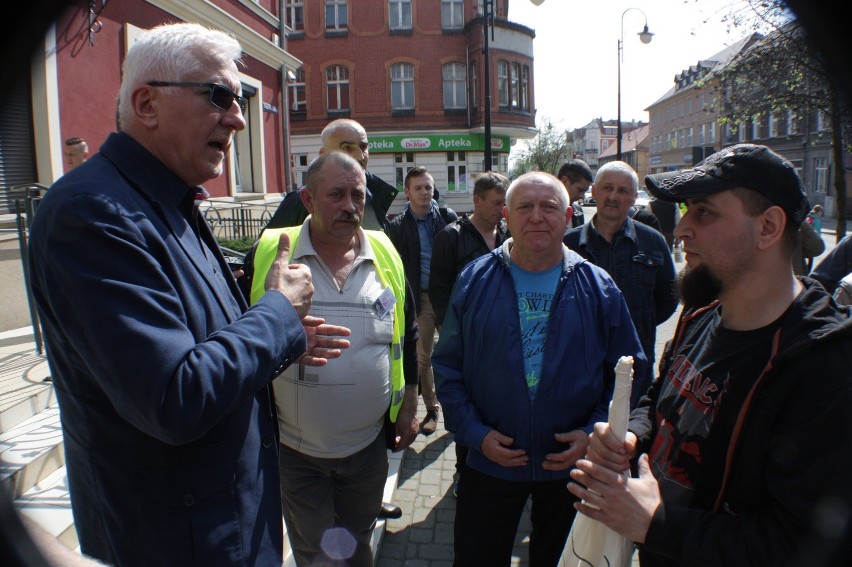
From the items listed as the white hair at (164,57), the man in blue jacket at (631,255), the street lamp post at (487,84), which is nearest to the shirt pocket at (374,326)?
the white hair at (164,57)

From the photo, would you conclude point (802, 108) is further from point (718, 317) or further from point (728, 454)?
point (728, 454)

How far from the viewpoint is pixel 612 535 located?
157 cm

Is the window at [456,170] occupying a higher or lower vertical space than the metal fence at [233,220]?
higher

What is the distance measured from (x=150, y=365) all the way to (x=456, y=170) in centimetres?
3126

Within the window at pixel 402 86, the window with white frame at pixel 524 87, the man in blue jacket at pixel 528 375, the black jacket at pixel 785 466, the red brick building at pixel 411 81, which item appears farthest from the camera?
the window with white frame at pixel 524 87

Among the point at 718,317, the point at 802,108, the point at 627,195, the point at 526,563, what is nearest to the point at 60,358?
the point at 718,317

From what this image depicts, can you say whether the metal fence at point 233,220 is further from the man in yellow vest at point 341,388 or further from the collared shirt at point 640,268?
the man in yellow vest at point 341,388

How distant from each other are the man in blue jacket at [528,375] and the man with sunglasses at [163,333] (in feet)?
3.29

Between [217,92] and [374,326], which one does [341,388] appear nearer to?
[374,326]

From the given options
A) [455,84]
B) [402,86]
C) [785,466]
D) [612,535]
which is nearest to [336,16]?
[402,86]

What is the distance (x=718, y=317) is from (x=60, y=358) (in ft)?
6.20

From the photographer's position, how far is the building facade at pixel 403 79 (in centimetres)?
3030

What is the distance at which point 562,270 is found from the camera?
259 cm

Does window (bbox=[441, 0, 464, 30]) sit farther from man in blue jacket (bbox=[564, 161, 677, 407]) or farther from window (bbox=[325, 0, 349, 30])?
man in blue jacket (bbox=[564, 161, 677, 407])
